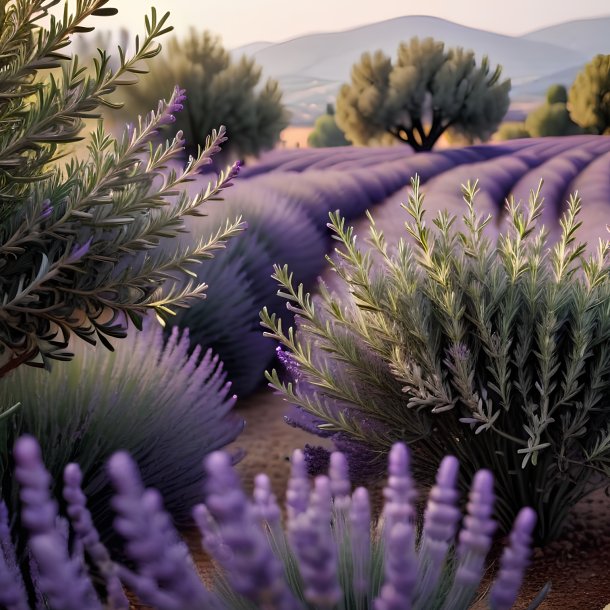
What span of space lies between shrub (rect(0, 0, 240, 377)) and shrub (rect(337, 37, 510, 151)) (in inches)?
501

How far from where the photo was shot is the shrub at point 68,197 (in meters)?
2.20

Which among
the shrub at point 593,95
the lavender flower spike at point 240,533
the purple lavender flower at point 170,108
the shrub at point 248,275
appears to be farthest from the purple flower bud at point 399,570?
the shrub at point 593,95

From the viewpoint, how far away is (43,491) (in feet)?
2.91

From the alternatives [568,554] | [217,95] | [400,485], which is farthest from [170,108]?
[217,95]

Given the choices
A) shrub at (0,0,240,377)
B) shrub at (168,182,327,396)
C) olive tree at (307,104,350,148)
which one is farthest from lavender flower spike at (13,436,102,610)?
olive tree at (307,104,350,148)

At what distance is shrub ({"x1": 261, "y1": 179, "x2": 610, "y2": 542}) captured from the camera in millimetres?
2766

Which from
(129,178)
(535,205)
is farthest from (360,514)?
(535,205)

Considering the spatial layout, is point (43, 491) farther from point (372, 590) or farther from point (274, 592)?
point (372, 590)

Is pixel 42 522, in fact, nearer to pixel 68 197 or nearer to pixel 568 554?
pixel 68 197

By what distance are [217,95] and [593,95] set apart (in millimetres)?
8815

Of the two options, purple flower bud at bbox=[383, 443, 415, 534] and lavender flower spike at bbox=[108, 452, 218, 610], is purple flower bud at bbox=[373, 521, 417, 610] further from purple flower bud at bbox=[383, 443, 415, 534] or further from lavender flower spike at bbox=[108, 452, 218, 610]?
lavender flower spike at bbox=[108, 452, 218, 610]

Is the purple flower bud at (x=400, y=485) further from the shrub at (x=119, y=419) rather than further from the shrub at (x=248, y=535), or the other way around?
the shrub at (x=119, y=419)

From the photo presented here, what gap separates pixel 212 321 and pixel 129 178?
2.98 meters

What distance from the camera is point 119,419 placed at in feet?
9.63
